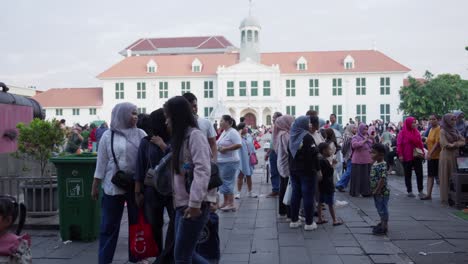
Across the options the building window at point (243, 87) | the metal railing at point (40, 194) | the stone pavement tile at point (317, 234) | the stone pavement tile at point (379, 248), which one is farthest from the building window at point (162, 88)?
the stone pavement tile at point (379, 248)

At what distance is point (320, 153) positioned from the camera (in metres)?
8.35

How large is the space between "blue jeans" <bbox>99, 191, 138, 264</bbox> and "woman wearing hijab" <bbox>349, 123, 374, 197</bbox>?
22.6 feet

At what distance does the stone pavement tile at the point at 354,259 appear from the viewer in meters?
5.82

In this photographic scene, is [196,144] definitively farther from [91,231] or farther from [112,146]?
[91,231]

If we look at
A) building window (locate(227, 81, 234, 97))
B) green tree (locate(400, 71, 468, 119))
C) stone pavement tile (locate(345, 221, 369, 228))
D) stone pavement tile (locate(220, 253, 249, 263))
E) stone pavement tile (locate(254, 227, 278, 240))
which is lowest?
stone pavement tile (locate(254, 227, 278, 240))

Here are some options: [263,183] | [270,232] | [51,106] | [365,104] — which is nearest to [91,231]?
[270,232]

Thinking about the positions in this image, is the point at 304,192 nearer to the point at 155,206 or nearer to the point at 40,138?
the point at 155,206

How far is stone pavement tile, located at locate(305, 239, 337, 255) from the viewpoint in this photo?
20.8 feet

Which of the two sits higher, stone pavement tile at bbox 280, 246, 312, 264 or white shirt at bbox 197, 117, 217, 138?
white shirt at bbox 197, 117, 217, 138

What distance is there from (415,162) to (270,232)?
4625 mm

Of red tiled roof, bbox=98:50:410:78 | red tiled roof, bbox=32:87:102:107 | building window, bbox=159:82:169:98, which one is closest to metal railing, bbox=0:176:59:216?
red tiled roof, bbox=98:50:410:78

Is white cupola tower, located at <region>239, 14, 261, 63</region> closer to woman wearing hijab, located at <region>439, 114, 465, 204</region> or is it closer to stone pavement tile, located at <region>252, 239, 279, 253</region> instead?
woman wearing hijab, located at <region>439, 114, 465, 204</region>

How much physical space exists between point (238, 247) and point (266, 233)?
985mm

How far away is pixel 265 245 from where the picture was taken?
6.77 m
